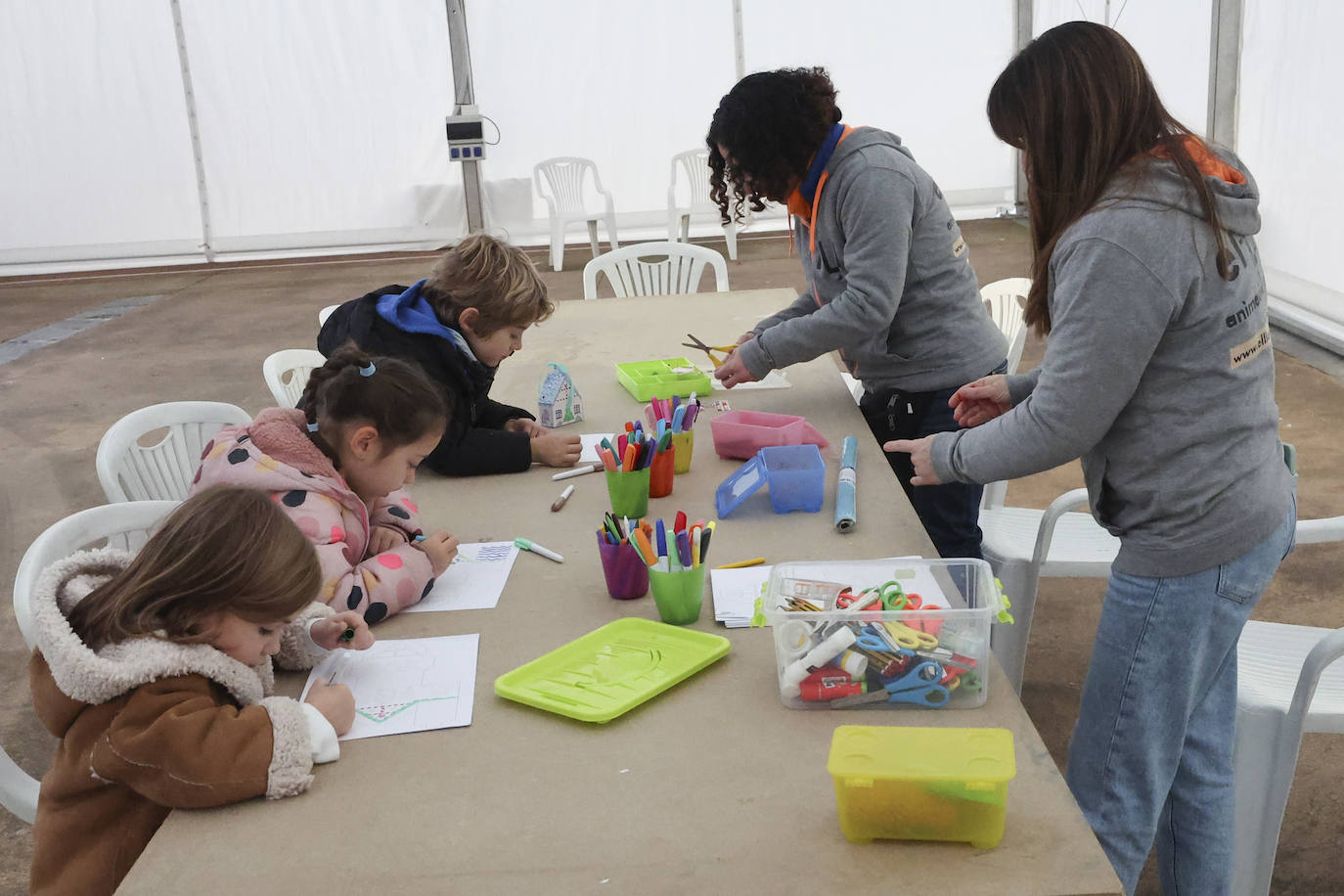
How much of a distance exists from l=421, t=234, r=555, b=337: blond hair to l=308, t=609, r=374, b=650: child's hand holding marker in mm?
926

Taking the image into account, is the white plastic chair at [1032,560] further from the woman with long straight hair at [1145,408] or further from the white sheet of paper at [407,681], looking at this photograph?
the white sheet of paper at [407,681]

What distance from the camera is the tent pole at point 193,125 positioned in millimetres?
9984

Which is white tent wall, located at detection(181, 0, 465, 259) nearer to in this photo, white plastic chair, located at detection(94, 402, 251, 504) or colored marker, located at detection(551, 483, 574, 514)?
white plastic chair, located at detection(94, 402, 251, 504)

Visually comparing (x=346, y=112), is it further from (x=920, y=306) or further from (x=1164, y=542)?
(x=1164, y=542)

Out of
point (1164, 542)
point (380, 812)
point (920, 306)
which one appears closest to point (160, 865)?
point (380, 812)

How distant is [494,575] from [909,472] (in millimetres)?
1202

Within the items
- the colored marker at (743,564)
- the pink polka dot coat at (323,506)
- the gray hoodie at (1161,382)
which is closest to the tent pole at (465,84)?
the pink polka dot coat at (323,506)

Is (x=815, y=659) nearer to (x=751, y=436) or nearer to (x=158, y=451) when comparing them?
(x=751, y=436)

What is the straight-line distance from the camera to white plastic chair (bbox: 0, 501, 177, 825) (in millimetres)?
1739

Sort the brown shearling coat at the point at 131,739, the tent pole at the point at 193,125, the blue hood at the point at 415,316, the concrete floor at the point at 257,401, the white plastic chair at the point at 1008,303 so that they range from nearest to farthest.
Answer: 1. the brown shearling coat at the point at 131,739
2. the blue hood at the point at 415,316
3. the concrete floor at the point at 257,401
4. the white plastic chair at the point at 1008,303
5. the tent pole at the point at 193,125

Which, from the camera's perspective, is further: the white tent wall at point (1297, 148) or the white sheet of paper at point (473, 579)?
the white tent wall at point (1297, 148)

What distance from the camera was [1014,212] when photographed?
35.1 ft

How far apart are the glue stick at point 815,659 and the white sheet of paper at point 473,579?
A: 0.52 metres

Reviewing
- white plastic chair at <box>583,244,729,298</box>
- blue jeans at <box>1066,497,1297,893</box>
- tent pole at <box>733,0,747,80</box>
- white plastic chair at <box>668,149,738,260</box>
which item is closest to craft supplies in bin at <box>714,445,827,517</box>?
blue jeans at <box>1066,497,1297,893</box>
